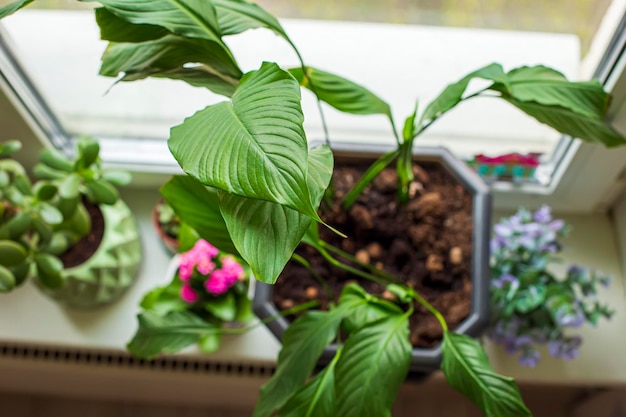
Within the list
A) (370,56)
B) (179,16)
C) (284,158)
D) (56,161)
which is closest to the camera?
(284,158)

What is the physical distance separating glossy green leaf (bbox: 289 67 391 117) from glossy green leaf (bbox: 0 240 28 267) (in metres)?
0.41

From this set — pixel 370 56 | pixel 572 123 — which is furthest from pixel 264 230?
pixel 370 56

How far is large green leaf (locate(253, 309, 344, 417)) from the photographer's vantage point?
0.84m

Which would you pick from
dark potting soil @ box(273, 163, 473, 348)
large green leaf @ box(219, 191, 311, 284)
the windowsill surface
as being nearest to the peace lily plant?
large green leaf @ box(219, 191, 311, 284)

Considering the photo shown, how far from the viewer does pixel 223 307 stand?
1.04 metres

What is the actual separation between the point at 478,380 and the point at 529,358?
286 millimetres

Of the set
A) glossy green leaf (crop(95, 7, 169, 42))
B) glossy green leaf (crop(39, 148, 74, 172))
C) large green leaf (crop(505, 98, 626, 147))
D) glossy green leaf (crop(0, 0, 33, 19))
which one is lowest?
large green leaf (crop(505, 98, 626, 147))

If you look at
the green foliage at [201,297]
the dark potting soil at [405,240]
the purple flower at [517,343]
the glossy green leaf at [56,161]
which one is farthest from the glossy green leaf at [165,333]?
the purple flower at [517,343]

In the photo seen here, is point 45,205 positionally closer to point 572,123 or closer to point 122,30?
point 122,30

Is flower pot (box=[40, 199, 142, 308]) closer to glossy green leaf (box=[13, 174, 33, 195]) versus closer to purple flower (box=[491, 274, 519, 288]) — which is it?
glossy green leaf (box=[13, 174, 33, 195])

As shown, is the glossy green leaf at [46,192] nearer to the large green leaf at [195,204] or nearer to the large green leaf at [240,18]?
the large green leaf at [195,204]

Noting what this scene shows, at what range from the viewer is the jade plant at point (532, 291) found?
1.02 m

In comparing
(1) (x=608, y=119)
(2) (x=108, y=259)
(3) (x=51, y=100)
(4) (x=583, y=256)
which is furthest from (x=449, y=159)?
(3) (x=51, y=100)

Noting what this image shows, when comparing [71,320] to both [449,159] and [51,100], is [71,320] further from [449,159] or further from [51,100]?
[449,159]
